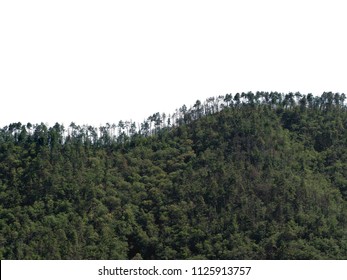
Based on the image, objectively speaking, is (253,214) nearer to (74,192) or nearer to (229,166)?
(229,166)

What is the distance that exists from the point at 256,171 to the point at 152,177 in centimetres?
1690

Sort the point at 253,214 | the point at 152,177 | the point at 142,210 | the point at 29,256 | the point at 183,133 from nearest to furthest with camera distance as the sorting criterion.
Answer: the point at 29,256 < the point at 253,214 < the point at 142,210 < the point at 152,177 < the point at 183,133

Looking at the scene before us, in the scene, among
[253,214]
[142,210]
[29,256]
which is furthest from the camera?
[142,210]

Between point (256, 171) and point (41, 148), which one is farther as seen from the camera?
point (41, 148)

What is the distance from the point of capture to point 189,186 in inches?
4277

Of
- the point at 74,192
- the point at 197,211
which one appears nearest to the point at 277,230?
the point at 197,211

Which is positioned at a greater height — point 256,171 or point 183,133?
point 183,133

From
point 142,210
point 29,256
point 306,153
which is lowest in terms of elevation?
point 29,256

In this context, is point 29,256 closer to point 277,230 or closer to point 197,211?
point 197,211

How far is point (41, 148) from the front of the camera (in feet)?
385

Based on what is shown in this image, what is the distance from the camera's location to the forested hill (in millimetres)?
96375

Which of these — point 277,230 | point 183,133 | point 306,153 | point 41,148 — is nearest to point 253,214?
point 277,230

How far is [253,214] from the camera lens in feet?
330

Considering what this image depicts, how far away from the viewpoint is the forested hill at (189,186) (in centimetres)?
9638
